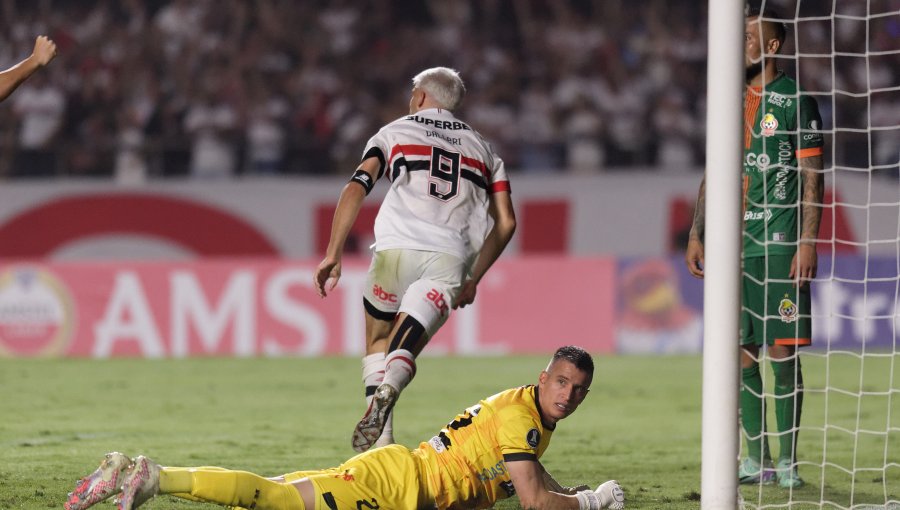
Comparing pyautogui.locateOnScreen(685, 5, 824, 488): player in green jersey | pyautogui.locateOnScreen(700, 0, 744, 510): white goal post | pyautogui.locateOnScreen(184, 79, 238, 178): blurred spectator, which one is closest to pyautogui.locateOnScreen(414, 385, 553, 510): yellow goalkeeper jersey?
pyautogui.locateOnScreen(700, 0, 744, 510): white goal post

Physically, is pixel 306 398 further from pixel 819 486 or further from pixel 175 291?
pixel 819 486

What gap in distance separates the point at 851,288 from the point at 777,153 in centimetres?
750

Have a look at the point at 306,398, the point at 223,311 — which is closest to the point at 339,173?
the point at 223,311

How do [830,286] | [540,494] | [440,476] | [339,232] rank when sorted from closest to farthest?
[540,494] → [440,476] → [339,232] → [830,286]

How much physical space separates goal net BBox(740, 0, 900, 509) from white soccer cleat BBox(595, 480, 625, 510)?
71 cm

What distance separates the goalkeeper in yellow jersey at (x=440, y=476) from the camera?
4816 mm

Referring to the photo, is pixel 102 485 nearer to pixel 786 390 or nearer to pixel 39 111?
pixel 786 390

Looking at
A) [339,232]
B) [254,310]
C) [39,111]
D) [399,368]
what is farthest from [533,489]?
[39,111]

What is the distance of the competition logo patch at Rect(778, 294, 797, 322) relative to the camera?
258 inches

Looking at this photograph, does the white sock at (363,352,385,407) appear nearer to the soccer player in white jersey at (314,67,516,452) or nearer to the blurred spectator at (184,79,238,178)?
the soccer player in white jersey at (314,67,516,452)

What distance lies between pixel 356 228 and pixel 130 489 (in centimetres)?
1110

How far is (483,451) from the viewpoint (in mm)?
5387

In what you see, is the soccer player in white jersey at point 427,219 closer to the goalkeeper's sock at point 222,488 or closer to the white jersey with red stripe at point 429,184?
the white jersey with red stripe at point 429,184

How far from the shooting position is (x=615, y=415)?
9.72 meters
